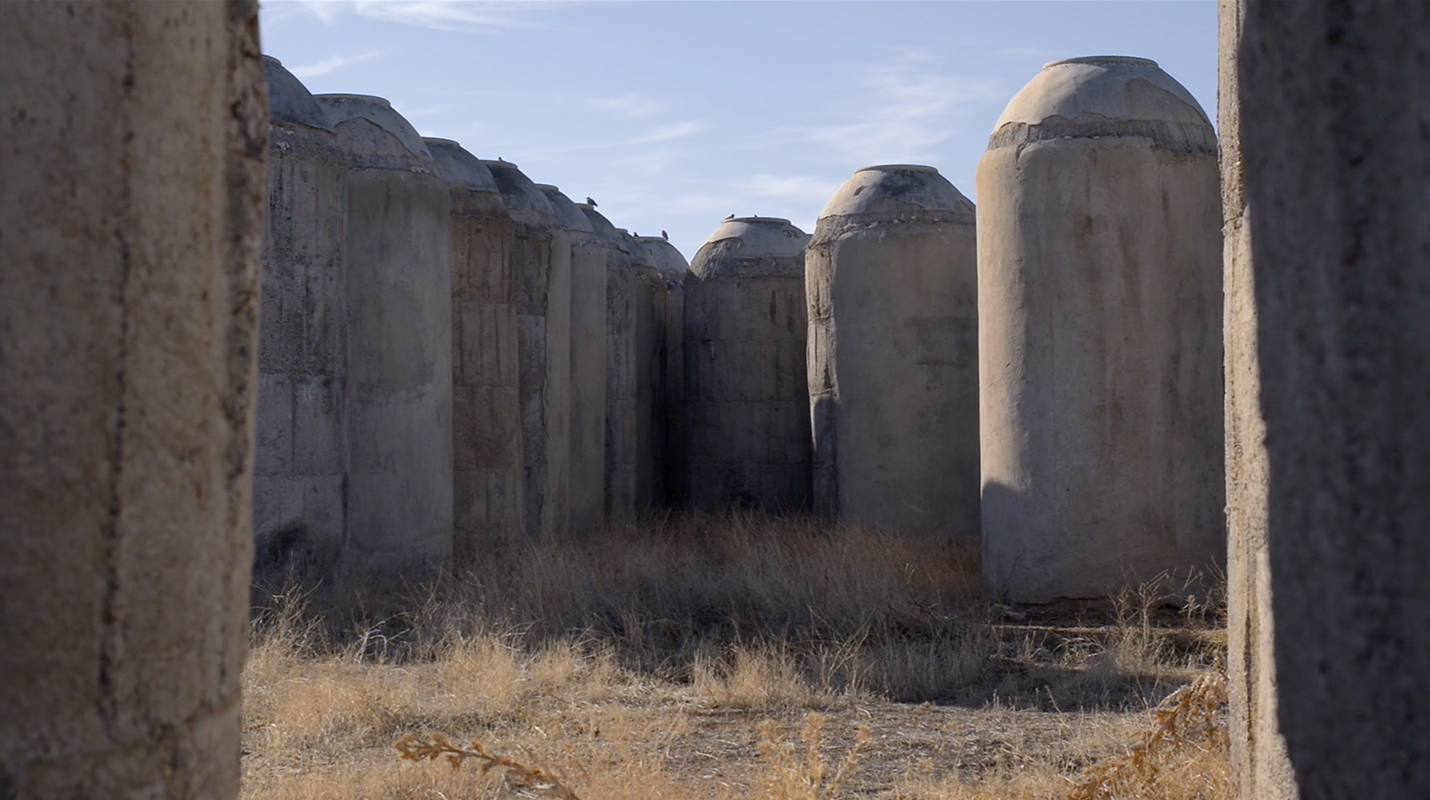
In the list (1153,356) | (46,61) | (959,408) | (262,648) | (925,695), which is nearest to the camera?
(46,61)

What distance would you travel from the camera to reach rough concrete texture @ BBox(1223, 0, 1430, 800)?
5.04ft

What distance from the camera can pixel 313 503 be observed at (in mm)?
7922

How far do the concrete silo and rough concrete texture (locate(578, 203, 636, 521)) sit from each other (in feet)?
1.61

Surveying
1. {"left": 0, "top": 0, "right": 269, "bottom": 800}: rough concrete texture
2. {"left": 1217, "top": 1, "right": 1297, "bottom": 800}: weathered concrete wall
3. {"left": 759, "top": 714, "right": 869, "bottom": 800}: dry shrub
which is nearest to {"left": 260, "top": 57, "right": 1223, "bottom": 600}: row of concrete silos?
{"left": 759, "top": 714, "right": 869, "bottom": 800}: dry shrub

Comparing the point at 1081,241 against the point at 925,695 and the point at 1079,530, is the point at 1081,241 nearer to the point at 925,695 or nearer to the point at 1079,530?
the point at 1079,530

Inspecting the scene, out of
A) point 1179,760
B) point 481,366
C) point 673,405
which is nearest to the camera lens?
point 1179,760

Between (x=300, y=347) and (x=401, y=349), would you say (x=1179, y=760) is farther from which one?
(x=401, y=349)

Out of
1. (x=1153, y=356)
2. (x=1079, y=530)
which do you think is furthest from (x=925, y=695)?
(x=1153, y=356)

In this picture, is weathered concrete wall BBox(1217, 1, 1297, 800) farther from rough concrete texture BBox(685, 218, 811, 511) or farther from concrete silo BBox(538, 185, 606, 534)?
rough concrete texture BBox(685, 218, 811, 511)

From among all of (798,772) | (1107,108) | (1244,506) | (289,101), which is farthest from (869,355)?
(1244,506)

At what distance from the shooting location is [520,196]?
10430 millimetres

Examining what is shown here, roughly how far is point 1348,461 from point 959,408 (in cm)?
838

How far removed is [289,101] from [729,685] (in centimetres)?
413

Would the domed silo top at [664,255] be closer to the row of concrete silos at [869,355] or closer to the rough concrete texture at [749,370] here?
the row of concrete silos at [869,355]
